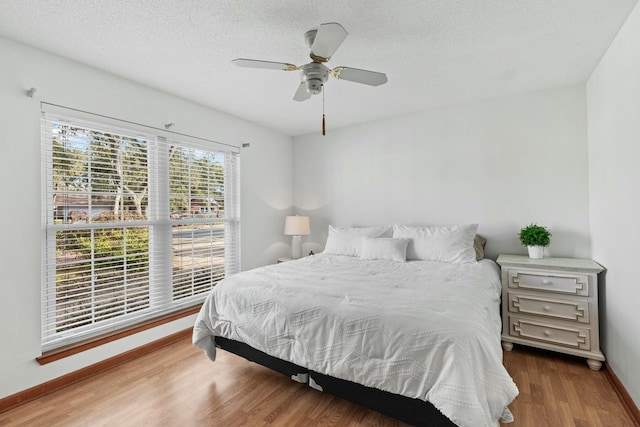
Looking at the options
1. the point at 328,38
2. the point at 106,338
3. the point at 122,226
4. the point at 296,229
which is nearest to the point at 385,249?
the point at 296,229

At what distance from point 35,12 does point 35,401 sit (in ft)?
8.28

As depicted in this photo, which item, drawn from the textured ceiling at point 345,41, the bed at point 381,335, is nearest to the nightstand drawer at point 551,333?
the bed at point 381,335

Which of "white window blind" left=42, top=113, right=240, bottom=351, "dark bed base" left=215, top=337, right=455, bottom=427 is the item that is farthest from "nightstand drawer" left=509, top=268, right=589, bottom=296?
"white window blind" left=42, top=113, right=240, bottom=351

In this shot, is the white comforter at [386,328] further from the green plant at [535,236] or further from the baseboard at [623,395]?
the baseboard at [623,395]

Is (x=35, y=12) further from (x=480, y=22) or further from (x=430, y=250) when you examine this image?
(x=430, y=250)

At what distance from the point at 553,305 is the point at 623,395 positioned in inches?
27.9

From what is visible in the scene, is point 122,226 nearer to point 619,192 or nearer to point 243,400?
point 243,400

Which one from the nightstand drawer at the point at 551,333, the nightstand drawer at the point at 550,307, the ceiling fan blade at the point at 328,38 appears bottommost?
the nightstand drawer at the point at 551,333

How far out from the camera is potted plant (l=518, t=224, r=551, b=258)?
9.35ft

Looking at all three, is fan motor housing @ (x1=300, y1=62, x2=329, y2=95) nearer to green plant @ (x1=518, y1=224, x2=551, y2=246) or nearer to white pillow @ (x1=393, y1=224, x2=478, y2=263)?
white pillow @ (x1=393, y1=224, x2=478, y2=263)

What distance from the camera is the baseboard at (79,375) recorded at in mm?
2043

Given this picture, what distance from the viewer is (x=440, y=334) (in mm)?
1483

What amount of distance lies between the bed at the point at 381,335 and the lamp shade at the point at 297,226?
158 centimetres

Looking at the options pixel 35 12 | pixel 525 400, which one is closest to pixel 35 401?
pixel 35 12
